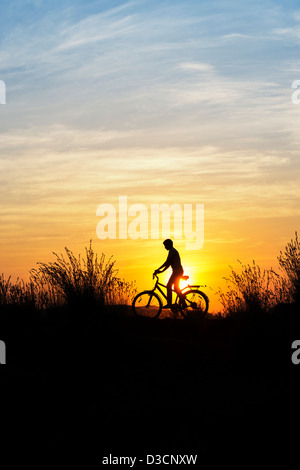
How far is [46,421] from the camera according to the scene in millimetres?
8156

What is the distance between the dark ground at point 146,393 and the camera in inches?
286

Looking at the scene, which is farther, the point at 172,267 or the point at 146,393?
the point at 172,267

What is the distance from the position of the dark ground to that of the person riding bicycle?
3.74 metres

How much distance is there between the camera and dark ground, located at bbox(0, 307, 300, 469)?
725 centimetres

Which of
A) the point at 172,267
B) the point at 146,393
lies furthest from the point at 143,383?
the point at 172,267

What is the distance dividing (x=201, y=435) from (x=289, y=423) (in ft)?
3.96

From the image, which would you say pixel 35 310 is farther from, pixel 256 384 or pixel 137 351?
pixel 256 384

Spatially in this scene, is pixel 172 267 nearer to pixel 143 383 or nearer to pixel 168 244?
pixel 168 244

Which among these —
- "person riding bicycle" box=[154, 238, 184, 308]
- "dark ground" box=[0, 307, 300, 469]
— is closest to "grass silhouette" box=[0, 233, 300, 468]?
"dark ground" box=[0, 307, 300, 469]

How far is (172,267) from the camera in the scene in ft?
56.8

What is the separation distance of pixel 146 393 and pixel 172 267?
333 inches

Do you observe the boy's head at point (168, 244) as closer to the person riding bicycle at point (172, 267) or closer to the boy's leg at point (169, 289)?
the person riding bicycle at point (172, 267)
